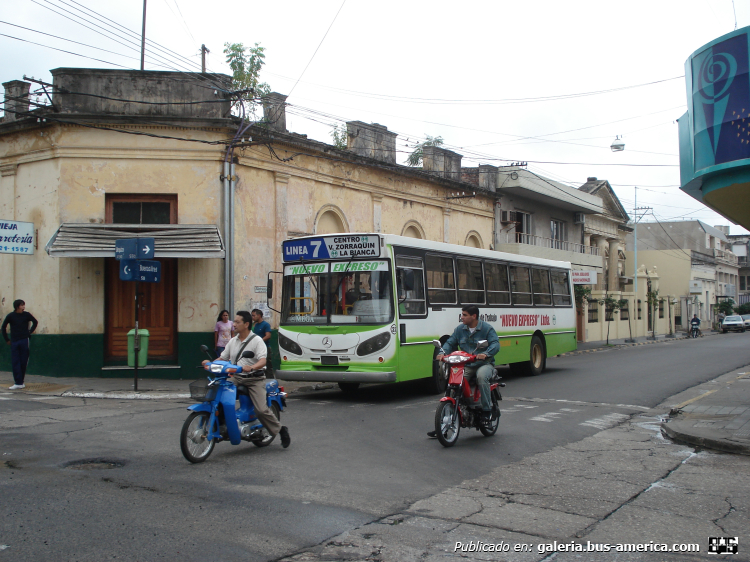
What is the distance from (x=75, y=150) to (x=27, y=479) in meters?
11.7

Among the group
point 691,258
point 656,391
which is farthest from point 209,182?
point 691,258

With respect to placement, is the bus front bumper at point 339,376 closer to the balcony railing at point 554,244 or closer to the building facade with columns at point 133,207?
the building facade with columns at point 133,207

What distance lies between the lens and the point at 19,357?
1374 cm

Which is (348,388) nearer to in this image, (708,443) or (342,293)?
(342,293)

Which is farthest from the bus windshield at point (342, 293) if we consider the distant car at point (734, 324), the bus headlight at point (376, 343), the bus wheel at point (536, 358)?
the distant car at point (734, 324)

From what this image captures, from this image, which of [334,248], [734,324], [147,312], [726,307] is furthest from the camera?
[726,307]

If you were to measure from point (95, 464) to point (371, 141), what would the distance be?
1678 cm

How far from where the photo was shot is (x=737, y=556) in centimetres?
465

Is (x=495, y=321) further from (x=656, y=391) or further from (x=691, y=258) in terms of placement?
(x=691, y=258)

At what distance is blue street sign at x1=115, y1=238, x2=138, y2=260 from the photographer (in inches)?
531

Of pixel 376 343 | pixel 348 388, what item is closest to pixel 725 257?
pixel 348 388

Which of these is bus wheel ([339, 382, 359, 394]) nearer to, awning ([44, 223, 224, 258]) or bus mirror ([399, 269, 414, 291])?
bus mirror ([399, 269, 414, 291])

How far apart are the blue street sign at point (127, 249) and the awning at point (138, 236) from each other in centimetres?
173

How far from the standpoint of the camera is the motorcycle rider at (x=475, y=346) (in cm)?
855
